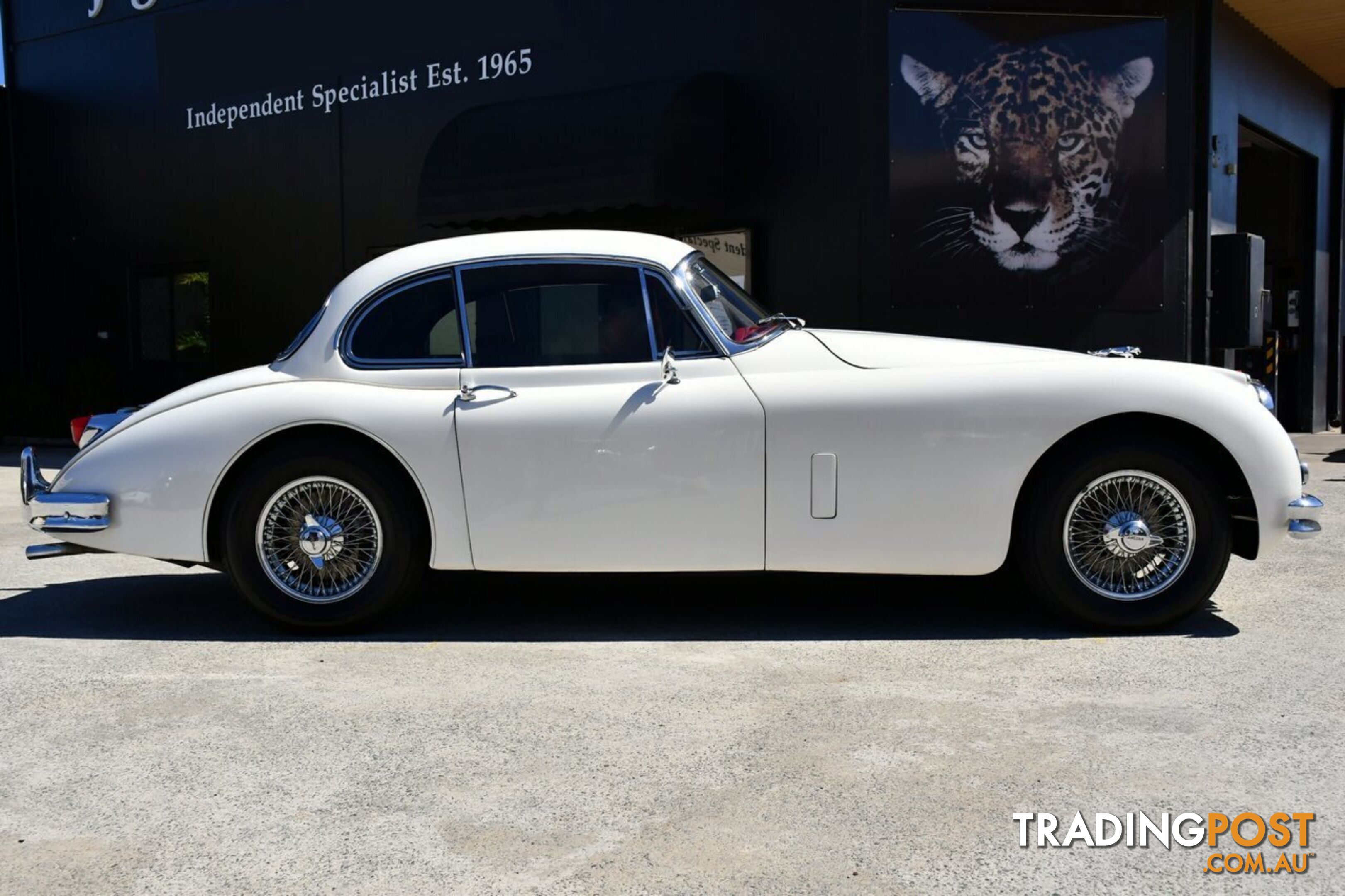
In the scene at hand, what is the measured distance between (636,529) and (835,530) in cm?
74

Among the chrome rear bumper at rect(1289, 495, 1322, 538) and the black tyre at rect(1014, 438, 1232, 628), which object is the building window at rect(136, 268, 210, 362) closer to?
the black tyre at rect(1014, 438, 1232, 628)

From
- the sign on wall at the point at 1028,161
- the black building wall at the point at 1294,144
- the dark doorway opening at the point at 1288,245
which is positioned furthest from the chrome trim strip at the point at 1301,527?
the dark doorway opening at the point at 1288,245

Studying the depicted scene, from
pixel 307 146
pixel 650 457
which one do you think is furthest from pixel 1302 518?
pixel 307 146

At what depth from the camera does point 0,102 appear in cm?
1723

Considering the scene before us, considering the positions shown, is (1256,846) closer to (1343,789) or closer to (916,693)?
(1343,789)

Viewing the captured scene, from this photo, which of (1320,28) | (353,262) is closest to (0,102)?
(353,262)

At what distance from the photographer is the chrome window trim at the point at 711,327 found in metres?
4.63

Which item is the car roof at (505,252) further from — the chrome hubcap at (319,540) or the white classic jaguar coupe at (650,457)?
the chrome hubcap at (319,540)

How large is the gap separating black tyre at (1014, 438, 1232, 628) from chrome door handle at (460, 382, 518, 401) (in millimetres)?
1986

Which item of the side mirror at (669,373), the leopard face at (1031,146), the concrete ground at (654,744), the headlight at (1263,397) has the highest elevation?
the leopard face at (1031,146)

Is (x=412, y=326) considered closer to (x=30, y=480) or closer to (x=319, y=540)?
(x=319, y=540)

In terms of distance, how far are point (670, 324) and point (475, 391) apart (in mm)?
799

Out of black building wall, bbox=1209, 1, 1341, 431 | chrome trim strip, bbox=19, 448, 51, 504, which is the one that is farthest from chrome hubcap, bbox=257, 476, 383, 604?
black building wall, bbox=1209, 1, 1341, 431

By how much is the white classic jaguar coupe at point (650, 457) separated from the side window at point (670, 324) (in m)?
0.01
